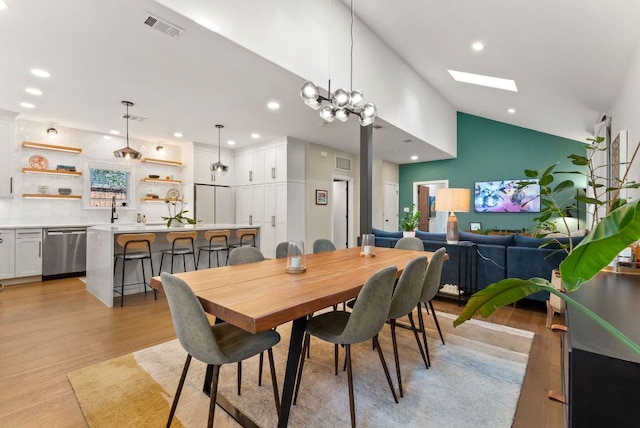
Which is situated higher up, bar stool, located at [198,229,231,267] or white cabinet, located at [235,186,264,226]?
white cabinet, located at [235,186,264,226]

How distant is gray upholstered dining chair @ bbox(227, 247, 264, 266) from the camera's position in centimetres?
251

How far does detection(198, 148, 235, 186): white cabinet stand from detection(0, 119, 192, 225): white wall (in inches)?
33.7

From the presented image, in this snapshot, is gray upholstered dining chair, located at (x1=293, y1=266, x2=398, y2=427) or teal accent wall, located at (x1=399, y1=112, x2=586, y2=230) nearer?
gray upholstered dining chair, located at (x1=293, y1=266, x2=398, y2=427)

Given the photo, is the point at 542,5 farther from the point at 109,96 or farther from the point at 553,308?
the point at 109,96

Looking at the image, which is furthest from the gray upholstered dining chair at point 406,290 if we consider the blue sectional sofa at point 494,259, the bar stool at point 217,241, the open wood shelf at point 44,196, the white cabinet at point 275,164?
the open wood shelf at point 44,196

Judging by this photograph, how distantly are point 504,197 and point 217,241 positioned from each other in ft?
21.6

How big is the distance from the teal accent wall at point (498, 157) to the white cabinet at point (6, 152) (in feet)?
29.2

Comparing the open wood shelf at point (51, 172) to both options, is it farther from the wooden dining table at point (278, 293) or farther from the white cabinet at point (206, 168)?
the wooden dining table at point (278, 293)

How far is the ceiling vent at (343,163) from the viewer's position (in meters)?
7.75

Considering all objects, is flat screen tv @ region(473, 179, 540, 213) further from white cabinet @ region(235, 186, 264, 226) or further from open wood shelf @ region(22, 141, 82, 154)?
open wood shelf @ region(22, 141, 82, 154)

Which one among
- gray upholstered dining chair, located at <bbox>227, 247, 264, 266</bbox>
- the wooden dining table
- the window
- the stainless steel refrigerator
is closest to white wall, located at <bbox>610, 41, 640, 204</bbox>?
the wooden dining table

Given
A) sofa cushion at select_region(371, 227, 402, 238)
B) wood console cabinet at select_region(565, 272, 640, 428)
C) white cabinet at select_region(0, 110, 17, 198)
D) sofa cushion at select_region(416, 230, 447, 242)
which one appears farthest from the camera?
white cabinet at select_region(0, 110, 17, 198)

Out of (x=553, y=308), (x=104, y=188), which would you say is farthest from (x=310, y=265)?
(x=104, y=188)

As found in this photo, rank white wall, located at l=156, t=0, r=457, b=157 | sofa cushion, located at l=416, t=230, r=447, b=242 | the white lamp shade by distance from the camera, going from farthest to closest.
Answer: sofa cushion, located at l=416, t=230, r=447, b=242
the white lamp shade
white wall, located at l=156, t=0, r=457, b=157
